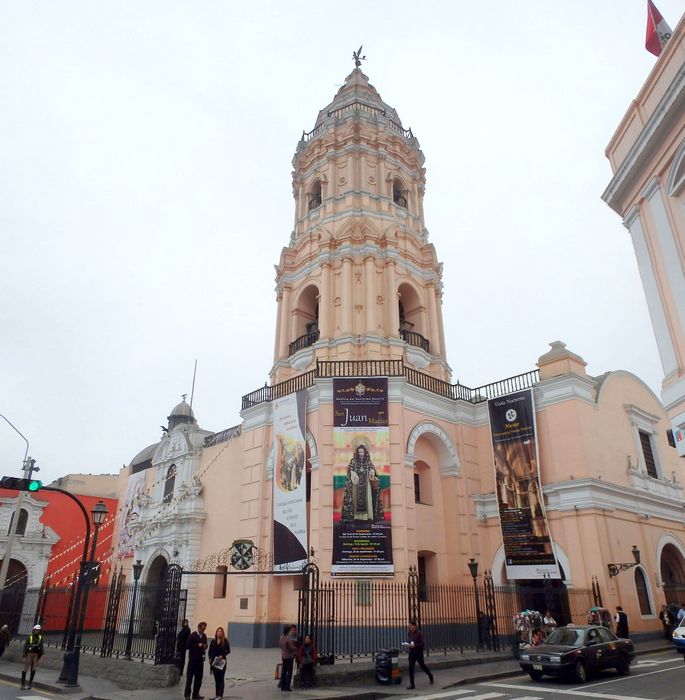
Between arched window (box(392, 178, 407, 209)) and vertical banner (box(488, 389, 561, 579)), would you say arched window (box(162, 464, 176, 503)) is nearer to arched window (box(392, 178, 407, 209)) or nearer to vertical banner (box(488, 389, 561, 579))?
vertical banner (box(488, 389, 561, 579))

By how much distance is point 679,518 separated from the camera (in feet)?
81.7

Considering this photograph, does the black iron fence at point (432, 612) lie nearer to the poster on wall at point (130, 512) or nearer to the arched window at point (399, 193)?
the poster on wall at point (130, 512)

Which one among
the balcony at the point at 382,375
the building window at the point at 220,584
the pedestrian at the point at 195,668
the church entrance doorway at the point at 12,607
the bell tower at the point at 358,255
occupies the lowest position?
the pedestrian at the point at 195,668

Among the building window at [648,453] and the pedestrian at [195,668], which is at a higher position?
the building window at [648,453]

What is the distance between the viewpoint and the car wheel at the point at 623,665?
13758 millimetres

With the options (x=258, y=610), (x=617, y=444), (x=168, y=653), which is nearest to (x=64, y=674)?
(x=168, y=653)

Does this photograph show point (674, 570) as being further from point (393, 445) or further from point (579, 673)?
point (579, 673)

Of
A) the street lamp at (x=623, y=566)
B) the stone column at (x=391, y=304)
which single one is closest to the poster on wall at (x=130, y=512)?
the stone column at (x=391, y=304)

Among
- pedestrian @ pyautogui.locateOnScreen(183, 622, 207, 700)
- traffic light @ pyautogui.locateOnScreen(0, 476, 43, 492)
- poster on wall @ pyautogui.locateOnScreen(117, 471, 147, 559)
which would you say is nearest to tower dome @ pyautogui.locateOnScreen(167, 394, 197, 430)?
poster on wall @ pyautogui.locateOnScreen(117, 471, 147, 559)

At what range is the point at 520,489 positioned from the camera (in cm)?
2158

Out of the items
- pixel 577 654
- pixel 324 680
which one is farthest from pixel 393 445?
pixel 324 680

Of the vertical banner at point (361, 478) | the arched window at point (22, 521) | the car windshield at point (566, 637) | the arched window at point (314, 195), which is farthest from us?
the arched window at point (22, 521)

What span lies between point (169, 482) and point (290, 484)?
11773 mm

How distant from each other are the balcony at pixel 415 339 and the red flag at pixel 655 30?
593 inches
